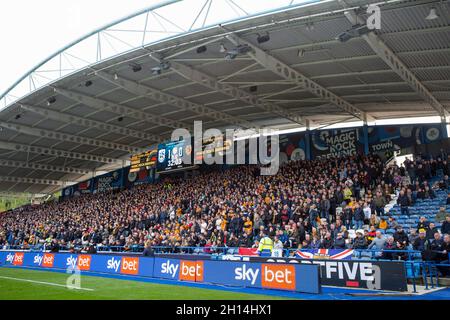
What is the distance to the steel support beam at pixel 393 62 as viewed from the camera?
15.7 meters

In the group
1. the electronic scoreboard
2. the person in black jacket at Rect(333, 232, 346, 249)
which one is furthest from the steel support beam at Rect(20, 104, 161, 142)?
the person in black jacket at Rect(333, 232, 346, 249)

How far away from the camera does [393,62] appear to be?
18.5 metres

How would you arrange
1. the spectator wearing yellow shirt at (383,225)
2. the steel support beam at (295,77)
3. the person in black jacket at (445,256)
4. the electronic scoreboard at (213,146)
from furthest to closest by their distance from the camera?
the electronic scoreboard at (213,146), the steel support beam at (295,77), the spectator wearing yellow shirt at (383,225), the person in black jacket at (445,256)

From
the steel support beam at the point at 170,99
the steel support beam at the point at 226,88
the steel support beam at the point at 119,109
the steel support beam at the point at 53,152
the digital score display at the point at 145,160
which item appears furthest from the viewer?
the steel support beam at the point at 53,152

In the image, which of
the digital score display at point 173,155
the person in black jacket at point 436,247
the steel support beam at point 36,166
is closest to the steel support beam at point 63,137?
the digital score display at point 173,155

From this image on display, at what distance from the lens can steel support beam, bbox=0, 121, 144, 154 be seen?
3234cm

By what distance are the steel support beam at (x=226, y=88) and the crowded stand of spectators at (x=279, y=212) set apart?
4.03 meters

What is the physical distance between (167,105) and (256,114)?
266 inches

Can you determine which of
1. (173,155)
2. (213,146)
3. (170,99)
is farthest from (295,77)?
(173,155)

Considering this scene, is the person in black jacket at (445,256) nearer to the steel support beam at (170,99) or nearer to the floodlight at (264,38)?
the floodlight at (264,38)

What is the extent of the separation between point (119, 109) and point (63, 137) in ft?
30.1

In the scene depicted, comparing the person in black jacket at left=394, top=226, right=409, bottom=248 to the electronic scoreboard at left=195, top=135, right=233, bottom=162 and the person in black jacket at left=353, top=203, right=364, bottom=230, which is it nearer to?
the person in black jacket at left=353, top=203, right=364, bottom=230

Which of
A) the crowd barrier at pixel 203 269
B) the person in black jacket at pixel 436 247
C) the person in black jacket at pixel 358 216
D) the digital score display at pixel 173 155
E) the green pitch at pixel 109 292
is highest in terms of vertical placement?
the digital score display at pixel 173 155
